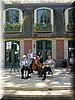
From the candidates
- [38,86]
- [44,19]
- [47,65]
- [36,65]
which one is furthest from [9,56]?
[44,19]

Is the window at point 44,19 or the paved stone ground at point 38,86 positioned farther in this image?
the window at point 44,19

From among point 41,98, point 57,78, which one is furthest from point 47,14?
point 41,98

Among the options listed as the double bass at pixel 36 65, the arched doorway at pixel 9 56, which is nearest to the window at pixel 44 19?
the double bass at pixel 36 65

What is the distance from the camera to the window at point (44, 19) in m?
7.88

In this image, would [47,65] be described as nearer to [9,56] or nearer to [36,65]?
[36,65]

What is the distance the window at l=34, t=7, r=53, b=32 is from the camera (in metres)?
7.88

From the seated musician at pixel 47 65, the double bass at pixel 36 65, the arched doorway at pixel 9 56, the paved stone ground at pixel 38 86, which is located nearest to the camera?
the arched doorway at pixel 9 56

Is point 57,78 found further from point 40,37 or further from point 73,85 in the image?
point 73,85

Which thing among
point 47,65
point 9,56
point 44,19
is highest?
point 44,19

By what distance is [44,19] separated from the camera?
811cm

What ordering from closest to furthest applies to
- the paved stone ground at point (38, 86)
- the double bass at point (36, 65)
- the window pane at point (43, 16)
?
the paved stone ground at point (38, 86)
the double bass at point (36, 65)
the window pane at point (43, 16)

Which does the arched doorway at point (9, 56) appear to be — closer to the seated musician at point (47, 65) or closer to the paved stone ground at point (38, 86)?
the paved stone ground at point (38, 86)

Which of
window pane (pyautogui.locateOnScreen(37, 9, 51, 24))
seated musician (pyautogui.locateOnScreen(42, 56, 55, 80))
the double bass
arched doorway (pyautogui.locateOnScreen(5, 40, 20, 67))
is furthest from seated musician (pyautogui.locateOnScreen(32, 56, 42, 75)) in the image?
window pane (pyautogui.locateOnScreen(37, 9, 51, 24))

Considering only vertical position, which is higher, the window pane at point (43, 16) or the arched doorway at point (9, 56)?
the window pane at point (43, 16)
